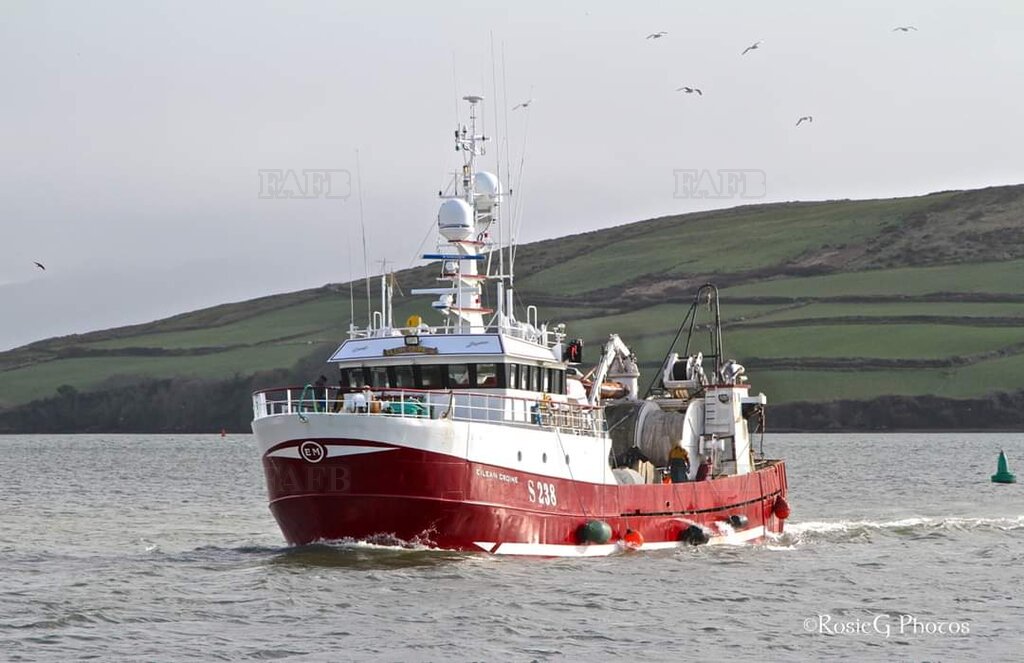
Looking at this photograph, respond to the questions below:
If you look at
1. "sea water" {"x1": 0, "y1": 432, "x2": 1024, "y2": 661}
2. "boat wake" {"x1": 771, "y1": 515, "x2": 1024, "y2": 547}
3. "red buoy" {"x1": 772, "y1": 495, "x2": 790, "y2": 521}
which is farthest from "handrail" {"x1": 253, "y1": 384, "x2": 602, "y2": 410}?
"red buoy" {"x1": 772, "y1": 495, "x2": 790, "y2": 521}

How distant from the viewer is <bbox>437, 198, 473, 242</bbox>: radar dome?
3691 centimetres

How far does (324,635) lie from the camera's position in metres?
25.2

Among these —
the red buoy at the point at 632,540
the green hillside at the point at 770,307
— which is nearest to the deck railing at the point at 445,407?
the red buoy at the point at 632,540

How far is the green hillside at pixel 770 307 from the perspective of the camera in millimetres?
117312

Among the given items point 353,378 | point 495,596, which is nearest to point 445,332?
point 353,378

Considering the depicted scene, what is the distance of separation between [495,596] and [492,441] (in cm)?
430

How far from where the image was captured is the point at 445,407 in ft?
104

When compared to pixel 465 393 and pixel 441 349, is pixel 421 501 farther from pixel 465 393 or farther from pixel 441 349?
pixel 441 349

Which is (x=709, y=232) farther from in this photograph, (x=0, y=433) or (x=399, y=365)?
(x=399, y=365)

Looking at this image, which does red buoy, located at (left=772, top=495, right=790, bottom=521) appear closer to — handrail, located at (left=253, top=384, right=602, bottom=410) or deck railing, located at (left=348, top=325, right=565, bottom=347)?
handrail, located at (left=253, top=384, right=602, bottom=410)

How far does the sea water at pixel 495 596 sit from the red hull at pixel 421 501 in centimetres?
49

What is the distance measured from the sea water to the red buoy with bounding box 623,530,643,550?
228 mm

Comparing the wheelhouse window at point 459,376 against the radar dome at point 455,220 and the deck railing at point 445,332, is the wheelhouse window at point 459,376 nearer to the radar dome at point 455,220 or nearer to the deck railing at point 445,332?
the deck railing at point 445,332

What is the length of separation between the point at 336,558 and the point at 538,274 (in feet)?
444
